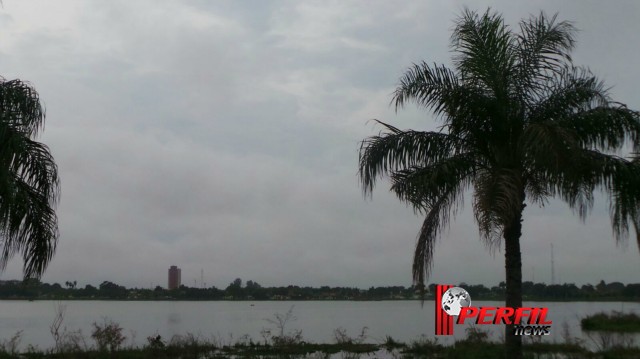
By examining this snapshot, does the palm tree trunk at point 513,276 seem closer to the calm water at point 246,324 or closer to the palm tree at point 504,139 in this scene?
the palm tree at point 504,139

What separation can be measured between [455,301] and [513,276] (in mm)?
2847

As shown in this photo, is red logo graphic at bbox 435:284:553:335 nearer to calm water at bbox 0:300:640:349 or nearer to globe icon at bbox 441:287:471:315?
globe icon at bbox 441:287:471:315

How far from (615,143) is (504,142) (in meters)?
1.94

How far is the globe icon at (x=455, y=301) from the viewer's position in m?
14.9

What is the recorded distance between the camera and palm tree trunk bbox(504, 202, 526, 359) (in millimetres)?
12602

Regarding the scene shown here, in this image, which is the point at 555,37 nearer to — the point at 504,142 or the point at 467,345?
the point at 504,142

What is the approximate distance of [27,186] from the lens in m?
12.4

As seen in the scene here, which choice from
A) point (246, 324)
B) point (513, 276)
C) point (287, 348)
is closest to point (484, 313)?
point (513, 276)

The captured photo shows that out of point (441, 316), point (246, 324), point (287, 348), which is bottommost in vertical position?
point (246, 324)

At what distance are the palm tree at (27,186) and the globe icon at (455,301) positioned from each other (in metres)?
8.12

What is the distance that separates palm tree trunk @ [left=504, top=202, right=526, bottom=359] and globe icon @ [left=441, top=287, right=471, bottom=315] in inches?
88.3

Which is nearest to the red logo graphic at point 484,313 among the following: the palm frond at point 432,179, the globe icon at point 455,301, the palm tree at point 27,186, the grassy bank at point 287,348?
the globe icon at point 455,301

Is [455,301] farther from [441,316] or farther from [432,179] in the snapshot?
[432,179]

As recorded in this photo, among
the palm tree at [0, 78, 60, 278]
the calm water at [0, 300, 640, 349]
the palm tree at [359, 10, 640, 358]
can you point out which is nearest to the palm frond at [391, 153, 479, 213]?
the palm tree at [359, 10, 640, 358]
